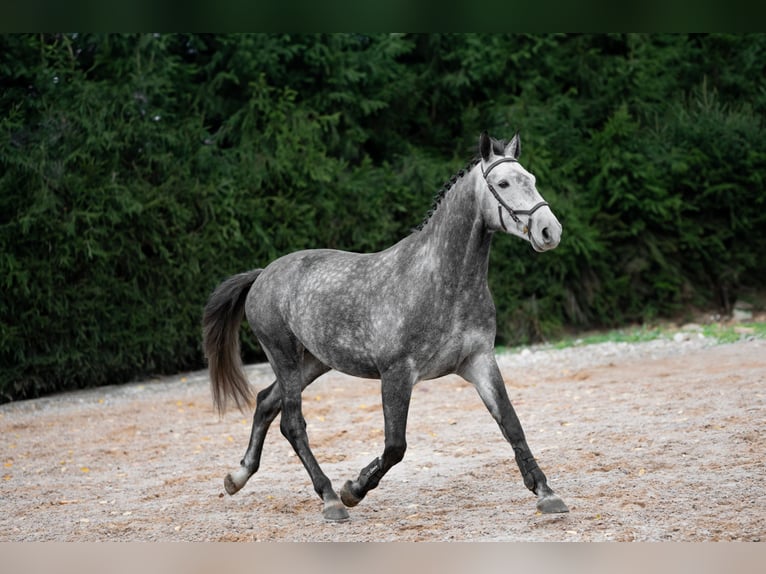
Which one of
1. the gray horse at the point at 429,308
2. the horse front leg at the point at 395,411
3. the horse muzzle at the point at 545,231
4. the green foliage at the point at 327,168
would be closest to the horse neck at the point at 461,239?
the gray horse at the point at 429,308

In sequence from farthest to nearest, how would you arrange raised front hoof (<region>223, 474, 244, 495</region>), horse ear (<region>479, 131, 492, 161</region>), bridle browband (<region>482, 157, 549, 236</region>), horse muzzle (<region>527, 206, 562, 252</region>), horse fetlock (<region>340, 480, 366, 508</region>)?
raised front hoof (<region>223, 474, 244, 495</region>) → horse fetlock (<region>340, 480, 366, 508</region>) → horse ear (<region>479, 131, 492, 161</region>) → bridle browband (<region>482, 157, 549, 236</region>) → horse muzzle (<region>527, 206, 562, 252</region>)

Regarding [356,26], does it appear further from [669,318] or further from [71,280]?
[669,318]

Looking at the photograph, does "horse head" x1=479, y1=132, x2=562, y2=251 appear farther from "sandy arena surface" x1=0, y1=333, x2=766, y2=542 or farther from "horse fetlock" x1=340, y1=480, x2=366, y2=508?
"horse fetlock" x1=340, y1=480, x2=366, y2=508

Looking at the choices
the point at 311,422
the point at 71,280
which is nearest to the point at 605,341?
the point at 311,422

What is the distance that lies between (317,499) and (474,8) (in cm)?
335

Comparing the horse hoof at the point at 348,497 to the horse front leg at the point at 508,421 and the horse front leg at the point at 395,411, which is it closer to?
the horse front leg at the point at 395,411

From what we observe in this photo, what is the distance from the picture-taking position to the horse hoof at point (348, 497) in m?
4.76

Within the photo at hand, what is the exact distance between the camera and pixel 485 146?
447cm

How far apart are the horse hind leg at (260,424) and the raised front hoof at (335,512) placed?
2.31ft

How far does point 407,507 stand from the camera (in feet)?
16.7

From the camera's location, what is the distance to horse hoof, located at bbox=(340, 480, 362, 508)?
476 centimetres

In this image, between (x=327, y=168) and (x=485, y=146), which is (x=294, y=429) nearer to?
(x=485, y=146)

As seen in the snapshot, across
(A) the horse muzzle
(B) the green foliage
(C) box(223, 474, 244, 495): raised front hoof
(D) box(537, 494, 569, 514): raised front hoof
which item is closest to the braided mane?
(A) the horse muzzle

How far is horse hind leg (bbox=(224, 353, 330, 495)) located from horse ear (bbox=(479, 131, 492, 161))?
1.74 m
